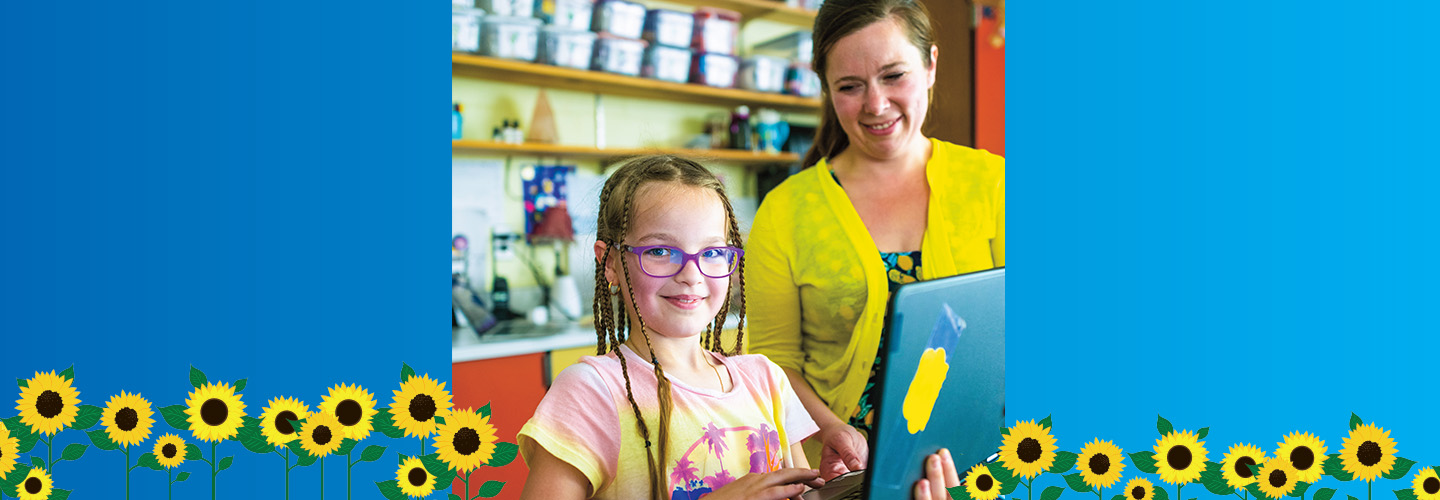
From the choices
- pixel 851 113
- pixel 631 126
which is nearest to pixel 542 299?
pixel 631 126

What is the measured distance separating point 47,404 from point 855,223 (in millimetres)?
1050

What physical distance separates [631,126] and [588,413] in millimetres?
886

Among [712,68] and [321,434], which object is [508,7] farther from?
[321,434]

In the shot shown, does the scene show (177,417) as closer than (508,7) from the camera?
Yes

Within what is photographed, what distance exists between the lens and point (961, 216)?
1.09m

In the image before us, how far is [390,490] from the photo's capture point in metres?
1.03

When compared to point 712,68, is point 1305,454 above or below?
below

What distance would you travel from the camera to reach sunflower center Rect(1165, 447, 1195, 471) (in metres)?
1.14

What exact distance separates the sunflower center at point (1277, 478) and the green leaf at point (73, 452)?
1.56 metres

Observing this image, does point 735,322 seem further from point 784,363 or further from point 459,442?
point 459,442

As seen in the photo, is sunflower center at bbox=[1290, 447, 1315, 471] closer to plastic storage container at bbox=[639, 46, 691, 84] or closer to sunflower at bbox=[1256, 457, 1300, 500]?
sunflower at bbox=[1256, 457, 1300, 500]

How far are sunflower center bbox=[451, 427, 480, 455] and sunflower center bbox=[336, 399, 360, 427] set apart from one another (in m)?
0.14

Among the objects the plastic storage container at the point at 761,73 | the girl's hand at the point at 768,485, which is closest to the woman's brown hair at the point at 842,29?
the girl's hand at the point at 768,485

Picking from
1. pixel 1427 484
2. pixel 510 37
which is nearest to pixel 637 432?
pixel 510 37
